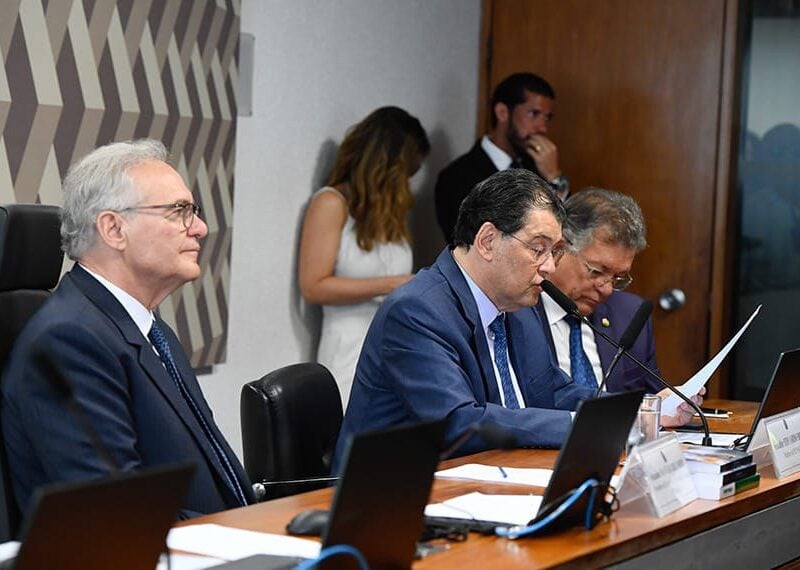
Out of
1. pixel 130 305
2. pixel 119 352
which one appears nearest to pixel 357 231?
pixel 130 305

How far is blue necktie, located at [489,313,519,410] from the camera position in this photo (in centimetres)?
286

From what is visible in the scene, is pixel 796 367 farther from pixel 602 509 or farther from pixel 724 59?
pixel 724 59

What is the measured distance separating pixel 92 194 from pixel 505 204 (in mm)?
949

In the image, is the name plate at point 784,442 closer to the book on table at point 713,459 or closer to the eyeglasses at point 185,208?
the book on table at point 713,459

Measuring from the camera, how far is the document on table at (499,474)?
7.49 ft

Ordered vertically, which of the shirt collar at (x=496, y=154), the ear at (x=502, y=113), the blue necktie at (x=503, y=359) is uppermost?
the ear at (x=502, y=113)

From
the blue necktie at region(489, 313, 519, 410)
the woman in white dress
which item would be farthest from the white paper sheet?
the woman in white dress

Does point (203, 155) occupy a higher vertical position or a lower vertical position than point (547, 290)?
higher

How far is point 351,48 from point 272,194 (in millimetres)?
670

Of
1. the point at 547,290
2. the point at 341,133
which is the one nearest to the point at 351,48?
the point at 341,133

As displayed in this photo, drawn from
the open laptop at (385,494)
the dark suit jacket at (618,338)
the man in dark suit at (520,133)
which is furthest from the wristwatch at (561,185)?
the open laptop at (385,494)

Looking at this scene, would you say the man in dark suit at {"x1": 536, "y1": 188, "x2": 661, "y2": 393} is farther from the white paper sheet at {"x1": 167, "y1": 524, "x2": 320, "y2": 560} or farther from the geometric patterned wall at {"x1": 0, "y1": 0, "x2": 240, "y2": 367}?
the white paper sheet at {"x1": 167, "y1": 524, "x2": 320, "y2": 560}

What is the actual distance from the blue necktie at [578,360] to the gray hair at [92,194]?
1.45m

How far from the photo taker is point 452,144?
525 cm
